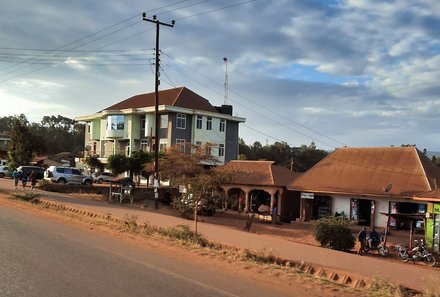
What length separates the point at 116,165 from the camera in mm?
52656

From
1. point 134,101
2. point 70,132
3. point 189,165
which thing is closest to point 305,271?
point 189,165

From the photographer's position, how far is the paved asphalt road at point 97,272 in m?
7.67

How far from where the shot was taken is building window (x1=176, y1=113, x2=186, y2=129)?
2291 inches

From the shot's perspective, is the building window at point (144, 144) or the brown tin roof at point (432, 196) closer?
the brown tin roof at point (432, 196)

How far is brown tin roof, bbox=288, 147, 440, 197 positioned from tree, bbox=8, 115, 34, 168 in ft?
105

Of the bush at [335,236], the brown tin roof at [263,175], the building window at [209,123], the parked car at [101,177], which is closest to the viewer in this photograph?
the bush at [335,236]

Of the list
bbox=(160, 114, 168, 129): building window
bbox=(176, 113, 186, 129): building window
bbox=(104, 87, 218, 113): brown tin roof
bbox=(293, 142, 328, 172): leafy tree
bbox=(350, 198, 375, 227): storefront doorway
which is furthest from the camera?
bbox=(293, 142, 328, 172): leafy tree

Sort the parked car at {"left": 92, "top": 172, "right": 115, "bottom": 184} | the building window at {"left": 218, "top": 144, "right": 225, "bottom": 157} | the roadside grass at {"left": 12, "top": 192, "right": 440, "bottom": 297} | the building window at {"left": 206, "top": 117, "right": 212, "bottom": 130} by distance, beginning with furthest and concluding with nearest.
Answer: the building window at {"left": 218, "top": 144, "right": 225, "bottom": 157}, the building window at {"left": 206, "top": 117, "right": 212, "bottom": 130}, the parked car at {"left": 92, "top": 172, "right": 115, "bottom": 184}, the roadside grass at {"left": 12, "top": 192, "right": 440, "bottom": 297}

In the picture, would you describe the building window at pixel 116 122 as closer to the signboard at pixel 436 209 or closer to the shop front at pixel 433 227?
the shop front at pixel 433 227

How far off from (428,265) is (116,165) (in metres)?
38.3

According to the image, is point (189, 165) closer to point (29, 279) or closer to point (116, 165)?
point (29, 279)

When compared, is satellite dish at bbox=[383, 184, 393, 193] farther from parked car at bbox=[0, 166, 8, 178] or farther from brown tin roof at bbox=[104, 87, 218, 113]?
parked car at bbox=[0, 166, 8, 178]

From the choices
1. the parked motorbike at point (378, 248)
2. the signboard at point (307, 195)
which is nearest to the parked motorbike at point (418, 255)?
the parked motorbike at point (378, 248)

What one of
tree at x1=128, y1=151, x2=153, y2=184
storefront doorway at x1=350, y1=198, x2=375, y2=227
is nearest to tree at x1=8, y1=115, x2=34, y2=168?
tree at x1=128, y1=151, x2=153, y2=184
